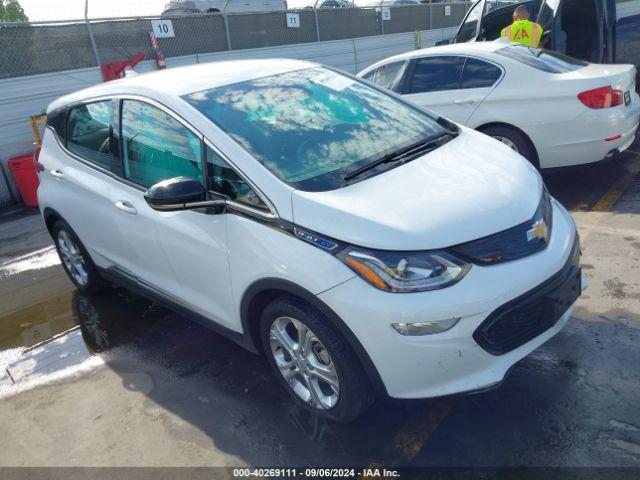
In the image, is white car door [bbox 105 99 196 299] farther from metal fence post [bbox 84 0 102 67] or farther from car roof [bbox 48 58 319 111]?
metal fence post [bbox 84 0 102 67]

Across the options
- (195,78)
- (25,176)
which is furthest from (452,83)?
(25,176)

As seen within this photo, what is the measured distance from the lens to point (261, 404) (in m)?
3.06

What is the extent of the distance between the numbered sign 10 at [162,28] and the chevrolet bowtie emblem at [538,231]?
10.5m

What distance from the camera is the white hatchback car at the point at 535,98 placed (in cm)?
498

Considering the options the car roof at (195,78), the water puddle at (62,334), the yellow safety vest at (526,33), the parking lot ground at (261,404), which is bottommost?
the water puddle at (62,334)

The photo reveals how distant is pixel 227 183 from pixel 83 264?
2248 millimetres

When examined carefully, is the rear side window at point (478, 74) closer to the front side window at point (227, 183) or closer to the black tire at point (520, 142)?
the black tire at point (520, 142)

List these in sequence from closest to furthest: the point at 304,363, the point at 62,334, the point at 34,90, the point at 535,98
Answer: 1. the point at 304,363
2. the point at 62,334
3. the point at 535,98
4. the point at 34,90

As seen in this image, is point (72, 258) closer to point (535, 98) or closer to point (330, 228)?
point (330, 228)

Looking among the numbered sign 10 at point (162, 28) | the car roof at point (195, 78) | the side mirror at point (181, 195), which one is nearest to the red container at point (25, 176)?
the numbered sign 10 at point (162, 28)

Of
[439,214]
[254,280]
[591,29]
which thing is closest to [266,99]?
[254,280]

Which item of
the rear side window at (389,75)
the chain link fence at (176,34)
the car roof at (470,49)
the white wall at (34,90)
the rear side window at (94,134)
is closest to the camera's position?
the rear side window at (94,134)

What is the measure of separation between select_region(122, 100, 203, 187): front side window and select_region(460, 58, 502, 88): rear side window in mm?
3597

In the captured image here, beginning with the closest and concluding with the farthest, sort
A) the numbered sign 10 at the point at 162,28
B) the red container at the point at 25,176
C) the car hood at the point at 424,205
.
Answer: the car hood at the point at 424,205
the red container at the point at 25,176
the numbered sign 10 at the point at 162,28
